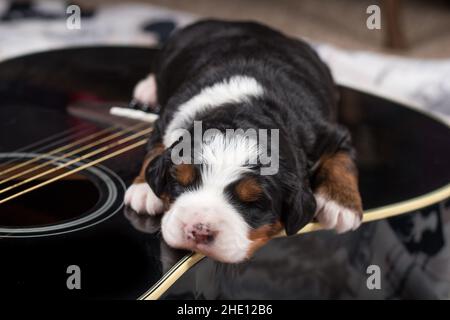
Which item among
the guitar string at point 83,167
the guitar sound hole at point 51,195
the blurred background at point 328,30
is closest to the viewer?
the guitar sound hole at point 51,195

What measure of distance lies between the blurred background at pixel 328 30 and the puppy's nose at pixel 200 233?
5.68ft

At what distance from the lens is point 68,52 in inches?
129

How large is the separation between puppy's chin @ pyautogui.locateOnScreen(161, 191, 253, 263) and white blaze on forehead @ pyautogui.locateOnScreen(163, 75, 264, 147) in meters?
0.32

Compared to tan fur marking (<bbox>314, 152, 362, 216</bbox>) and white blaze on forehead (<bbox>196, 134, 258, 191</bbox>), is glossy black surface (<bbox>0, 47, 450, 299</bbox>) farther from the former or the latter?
white blaze on forehead (<bbox>196, 134, 258, 191</bbox>)

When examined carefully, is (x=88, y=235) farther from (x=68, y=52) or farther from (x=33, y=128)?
(x=68, y=52)

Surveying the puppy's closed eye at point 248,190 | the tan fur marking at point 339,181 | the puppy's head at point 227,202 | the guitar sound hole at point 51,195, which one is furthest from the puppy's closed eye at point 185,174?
the tan fur marking at point 339,181

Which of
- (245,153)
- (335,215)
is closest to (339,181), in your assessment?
(335,215)

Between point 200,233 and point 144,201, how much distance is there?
371mm

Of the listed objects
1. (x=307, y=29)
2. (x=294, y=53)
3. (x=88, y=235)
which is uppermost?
(x=307, y=29)

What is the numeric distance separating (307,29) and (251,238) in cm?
368

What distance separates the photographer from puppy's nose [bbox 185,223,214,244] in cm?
158

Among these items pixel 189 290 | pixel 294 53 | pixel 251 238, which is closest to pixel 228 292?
pixel 189 290

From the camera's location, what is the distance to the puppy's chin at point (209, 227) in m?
1.59

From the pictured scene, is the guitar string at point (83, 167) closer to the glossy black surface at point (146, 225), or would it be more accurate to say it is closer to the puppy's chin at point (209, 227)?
the glossy black surface at point (146, 225)
